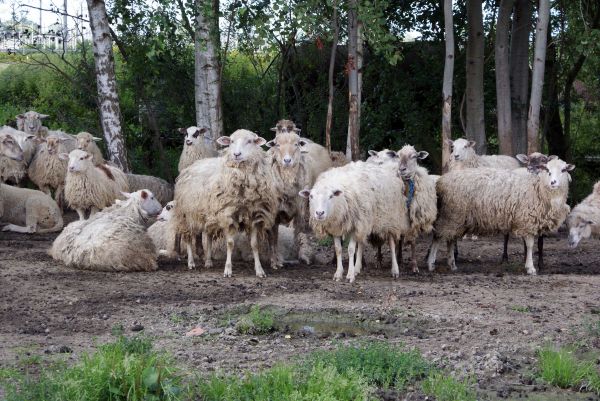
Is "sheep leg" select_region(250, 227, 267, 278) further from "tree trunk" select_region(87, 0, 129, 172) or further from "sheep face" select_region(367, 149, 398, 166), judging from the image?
"tree trunk" select_region(87, 0, 129, 172)

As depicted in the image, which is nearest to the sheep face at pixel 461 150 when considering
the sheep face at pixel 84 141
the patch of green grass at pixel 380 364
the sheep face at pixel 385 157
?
the sheep face at pixel 385 157

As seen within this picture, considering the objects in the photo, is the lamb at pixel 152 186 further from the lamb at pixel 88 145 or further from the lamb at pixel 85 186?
the lamb at pixel 85 186

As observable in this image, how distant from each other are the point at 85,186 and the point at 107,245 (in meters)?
2.77

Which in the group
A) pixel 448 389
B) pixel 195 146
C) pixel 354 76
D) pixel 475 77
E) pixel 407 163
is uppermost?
pixel 475 77

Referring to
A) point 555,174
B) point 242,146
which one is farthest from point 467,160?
point 242,146

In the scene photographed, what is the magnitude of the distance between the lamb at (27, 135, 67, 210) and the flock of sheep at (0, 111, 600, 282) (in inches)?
130

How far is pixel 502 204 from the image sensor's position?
11000 millimetres

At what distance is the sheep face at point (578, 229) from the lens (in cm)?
1198

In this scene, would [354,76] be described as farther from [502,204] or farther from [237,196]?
[237,196]

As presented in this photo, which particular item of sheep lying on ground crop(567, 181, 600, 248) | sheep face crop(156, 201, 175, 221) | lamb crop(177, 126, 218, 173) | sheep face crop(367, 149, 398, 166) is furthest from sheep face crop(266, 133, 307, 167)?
sheep lying on ground crop(567, 181, 600, 248)

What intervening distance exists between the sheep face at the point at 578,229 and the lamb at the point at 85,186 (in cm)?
623

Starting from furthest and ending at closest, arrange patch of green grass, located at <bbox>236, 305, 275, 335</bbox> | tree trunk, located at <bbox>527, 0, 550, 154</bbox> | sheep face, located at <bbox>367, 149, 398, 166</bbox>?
1. tree trunk, located at <bbox>527, 0, 550, 154</bbox>
2. sheep face, located at <bbox>367, 149, 398, 166</bbox>
3. patch of green grass, located at <bbox>236, 305, 275, 335</bbox>

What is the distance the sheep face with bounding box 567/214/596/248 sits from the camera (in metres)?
12.0

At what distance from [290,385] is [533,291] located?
14.8 ft
